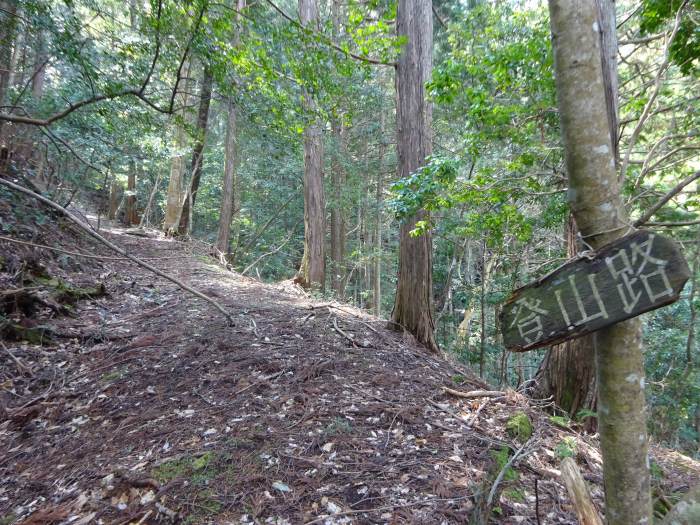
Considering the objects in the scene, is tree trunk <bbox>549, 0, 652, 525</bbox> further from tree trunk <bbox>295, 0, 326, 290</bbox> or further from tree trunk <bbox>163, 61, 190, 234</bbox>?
tree trunk <bbox>163, 61, 190, 234</bbox>

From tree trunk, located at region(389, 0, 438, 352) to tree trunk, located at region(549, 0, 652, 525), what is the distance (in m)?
3.63

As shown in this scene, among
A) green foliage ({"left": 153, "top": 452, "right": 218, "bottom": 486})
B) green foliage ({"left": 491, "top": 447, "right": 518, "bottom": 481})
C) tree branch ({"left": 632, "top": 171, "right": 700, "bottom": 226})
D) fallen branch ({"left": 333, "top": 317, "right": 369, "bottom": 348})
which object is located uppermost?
tree branch ({"left": 632, "top": 171, "right": 700, "bottom": 226})

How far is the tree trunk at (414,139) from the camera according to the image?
4918mm

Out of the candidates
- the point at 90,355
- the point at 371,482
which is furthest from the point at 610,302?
the point at 90,355

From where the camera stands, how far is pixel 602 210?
121cm

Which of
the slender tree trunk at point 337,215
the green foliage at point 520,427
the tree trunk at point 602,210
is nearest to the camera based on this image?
the tree trunk at point 602,210

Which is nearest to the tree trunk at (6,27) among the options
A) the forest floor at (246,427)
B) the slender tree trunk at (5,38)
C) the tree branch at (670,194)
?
the slender tree trunk at (5,38)

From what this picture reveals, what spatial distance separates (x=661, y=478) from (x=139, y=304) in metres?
5.84

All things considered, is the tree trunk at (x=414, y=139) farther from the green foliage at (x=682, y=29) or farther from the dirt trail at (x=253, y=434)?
the green foliage at (x=682, y=29)

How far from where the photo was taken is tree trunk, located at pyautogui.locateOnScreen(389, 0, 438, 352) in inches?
194

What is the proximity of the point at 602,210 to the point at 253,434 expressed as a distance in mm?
2357

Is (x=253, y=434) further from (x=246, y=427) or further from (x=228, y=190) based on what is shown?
(x=228, y=190)

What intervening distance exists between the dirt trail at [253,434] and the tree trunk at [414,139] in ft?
1.96

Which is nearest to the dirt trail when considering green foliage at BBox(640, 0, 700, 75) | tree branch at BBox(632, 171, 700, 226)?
tree branch at BBox(632, 171, 700, 226)
